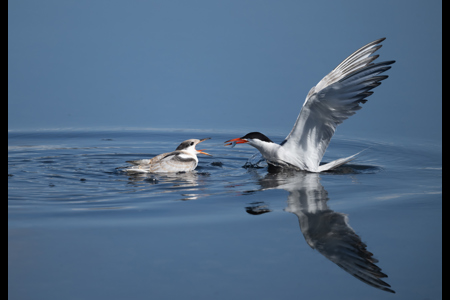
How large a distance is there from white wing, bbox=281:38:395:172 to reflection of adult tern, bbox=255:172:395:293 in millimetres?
1177

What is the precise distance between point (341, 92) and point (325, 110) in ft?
1.21

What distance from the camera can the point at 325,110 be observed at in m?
9.12

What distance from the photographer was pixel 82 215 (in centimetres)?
676

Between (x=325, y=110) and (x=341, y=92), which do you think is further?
(x=325, y=110)

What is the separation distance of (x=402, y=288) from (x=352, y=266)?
1.71 feet

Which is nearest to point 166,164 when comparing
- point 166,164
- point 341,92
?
point 166,164

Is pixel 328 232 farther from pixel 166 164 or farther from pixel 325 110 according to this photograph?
pixel 166 164

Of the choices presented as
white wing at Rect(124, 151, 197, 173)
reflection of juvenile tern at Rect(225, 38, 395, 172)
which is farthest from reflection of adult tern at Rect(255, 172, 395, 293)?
white wing at Rect(124, 151, 197, 173)

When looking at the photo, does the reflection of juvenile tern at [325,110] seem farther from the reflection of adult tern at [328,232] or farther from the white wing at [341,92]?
the reflection of adult tern at [328,232]

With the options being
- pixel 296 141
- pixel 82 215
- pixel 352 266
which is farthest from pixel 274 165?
pixel 352 266

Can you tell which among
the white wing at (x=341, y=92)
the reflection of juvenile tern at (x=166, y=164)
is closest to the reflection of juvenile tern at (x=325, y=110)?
the white wing at (x=341, y=92)

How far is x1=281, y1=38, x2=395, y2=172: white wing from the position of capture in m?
8.88

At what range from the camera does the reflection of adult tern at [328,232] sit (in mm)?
5257

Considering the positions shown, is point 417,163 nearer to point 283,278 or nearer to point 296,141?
point 296,141
